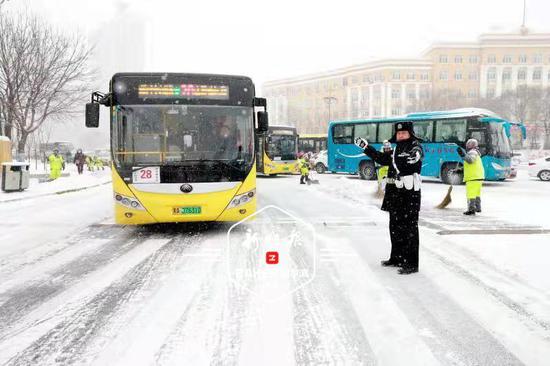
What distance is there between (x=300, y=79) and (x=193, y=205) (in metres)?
119

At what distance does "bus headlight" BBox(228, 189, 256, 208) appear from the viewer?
8.31 meters

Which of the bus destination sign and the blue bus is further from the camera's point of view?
the blue bus

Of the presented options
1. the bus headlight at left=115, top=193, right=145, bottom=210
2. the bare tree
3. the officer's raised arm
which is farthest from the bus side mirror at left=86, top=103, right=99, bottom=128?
the bare tree

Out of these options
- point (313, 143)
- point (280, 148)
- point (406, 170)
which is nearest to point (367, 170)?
point (280, 148)

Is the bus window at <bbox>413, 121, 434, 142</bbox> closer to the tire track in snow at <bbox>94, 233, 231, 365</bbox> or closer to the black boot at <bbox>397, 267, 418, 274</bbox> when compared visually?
the black boot at <bbox>397, 267, 418, 274</bbox>

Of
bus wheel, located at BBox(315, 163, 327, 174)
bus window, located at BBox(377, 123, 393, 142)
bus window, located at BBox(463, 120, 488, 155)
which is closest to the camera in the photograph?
bus window, located at BBox(463, 120, 488, 155)

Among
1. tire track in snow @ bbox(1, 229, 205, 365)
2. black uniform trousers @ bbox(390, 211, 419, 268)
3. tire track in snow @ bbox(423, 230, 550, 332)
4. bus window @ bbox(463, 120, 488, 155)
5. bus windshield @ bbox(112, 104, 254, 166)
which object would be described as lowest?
tire track in snow @ bbox(1, 229, 205, 365)

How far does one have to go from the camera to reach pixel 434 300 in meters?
4.73

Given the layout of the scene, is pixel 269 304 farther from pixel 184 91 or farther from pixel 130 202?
pixel 184 91

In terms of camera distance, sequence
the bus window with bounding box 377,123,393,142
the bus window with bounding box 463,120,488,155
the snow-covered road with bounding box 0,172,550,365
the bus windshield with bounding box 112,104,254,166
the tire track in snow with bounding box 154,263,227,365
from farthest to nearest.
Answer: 1. the bus window with bounding box 377,123,393,142
2. the bus window with bounding box 463,120,488,155
3. the bus windshield with bounding box 112,104,254,166
4. the snow-covered road with bounding box 0,172,550,365
5. the tire track in snow with bounding box 154,263,227,365

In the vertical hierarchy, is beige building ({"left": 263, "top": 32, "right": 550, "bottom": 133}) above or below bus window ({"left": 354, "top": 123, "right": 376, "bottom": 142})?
above

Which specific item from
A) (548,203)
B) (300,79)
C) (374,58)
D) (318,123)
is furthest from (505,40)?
(548,203)

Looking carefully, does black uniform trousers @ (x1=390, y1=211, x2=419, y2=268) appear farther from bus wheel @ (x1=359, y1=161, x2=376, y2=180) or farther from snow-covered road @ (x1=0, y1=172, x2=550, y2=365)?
bus wheel @ (x1=359, y1=161, x2=376, y2=180)

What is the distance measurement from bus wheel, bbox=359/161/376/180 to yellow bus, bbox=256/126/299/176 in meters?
4.82
